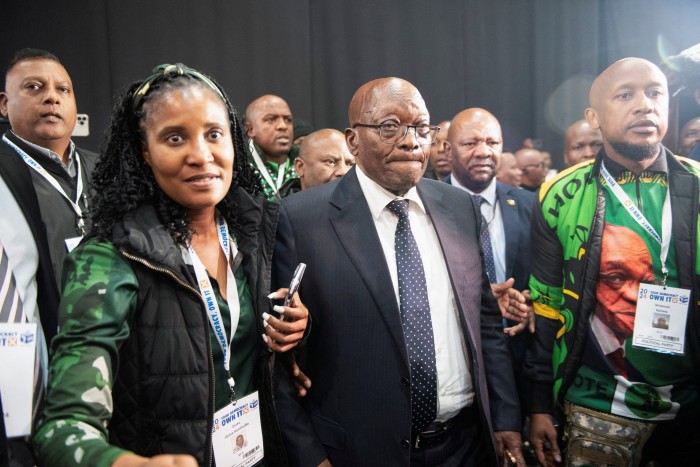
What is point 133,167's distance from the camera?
4.50 feet

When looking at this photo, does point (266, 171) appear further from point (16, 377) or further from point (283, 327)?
point (283, 327)

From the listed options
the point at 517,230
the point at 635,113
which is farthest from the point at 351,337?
the point at 517,230

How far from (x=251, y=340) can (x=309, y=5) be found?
478 centimetres

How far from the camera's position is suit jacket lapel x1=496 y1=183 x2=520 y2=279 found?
3096 millimetres

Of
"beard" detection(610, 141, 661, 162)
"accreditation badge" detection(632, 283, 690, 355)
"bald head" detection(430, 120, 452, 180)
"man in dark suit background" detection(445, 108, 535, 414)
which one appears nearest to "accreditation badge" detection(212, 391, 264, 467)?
"accreditation badge" detection(632, 283, 690, 355)

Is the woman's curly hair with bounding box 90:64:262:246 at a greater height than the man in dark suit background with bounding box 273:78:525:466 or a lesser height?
greater

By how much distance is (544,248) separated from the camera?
2188 mm

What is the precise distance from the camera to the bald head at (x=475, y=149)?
348 cm

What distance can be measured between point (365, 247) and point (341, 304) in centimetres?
20

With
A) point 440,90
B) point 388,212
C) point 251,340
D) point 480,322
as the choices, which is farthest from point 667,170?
point 440,90

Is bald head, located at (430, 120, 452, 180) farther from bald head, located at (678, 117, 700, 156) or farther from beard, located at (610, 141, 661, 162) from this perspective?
beard, located at (610, 141, 661, 162)

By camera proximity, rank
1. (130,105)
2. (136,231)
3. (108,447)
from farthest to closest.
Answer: (130,105), (136,231), (108,447)

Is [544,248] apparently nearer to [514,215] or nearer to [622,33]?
[514,215]

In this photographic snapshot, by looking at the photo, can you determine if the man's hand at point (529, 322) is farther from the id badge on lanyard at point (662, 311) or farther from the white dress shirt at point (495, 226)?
the white dress shirt at point (495, 226)
